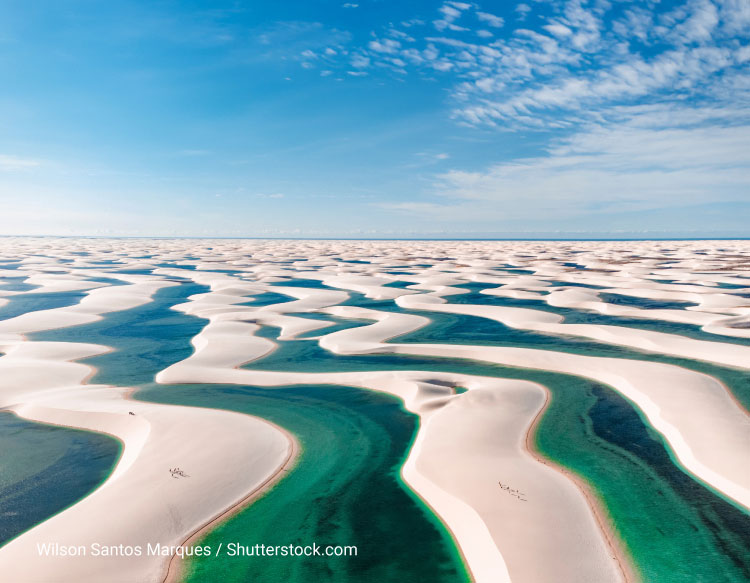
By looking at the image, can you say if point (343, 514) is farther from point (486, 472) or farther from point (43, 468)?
point (43, 468)

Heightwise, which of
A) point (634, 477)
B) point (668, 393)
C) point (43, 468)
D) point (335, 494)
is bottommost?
point (43, 468)

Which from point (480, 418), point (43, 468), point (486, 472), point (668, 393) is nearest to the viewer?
point (486, 472)

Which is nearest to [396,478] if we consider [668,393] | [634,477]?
[634,477]

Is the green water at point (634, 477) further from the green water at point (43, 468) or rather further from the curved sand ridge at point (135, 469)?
the green water at point (43, 468)

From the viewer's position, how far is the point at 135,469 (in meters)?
6.82

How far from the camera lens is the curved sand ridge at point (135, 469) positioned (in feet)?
16.4

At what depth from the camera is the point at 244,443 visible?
7.68 meters

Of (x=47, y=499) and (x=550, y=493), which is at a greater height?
(x=550, y=493)

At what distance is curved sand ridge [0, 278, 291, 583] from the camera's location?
4992 mm

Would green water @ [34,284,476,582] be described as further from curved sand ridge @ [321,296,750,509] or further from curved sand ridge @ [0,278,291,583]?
curved sand ridge @ [321,296,750,509]

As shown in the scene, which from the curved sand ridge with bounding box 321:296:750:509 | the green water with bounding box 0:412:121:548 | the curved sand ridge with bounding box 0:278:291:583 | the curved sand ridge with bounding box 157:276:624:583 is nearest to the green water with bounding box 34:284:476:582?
the curved sand ridge with bounding box 157:276:624:583

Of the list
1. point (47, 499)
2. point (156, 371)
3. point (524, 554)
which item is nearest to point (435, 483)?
point (524, 554)

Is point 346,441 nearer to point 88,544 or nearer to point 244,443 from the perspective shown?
point 244,443

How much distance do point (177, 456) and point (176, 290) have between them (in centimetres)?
2221
